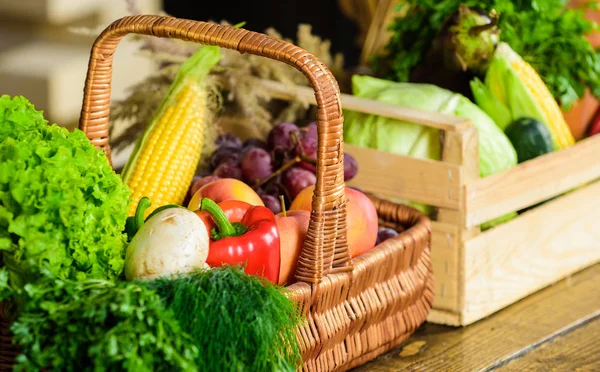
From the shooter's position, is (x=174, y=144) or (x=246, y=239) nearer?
(x=246, y=239)

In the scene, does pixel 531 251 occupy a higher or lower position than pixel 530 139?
lower

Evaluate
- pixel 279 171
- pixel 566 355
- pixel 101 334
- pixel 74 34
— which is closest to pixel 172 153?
pixel 279 171

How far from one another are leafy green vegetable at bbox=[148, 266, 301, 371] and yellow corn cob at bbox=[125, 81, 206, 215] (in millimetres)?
423

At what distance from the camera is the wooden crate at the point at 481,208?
57.2 inches

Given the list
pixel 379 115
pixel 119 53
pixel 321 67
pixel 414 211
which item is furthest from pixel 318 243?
pixel 119 53

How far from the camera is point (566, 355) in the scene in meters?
1.38

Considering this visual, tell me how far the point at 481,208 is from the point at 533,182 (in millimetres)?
156

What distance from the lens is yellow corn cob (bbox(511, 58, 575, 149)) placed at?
1750mm

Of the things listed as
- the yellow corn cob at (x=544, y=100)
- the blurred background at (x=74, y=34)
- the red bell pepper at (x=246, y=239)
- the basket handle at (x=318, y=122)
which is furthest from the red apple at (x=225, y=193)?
the blurred background at (x=74, y=34)

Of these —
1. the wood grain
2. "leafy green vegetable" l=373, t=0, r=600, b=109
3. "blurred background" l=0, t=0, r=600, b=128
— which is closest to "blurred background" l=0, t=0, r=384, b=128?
"blurred background" l=0, t=0, r=600, b=128

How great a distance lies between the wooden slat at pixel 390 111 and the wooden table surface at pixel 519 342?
342 mm

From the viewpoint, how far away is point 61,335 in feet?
2.94

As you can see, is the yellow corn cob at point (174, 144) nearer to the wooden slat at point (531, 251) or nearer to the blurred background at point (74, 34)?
the wooden slat at point (531, 251)

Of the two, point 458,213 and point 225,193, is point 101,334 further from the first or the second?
point 458,213
